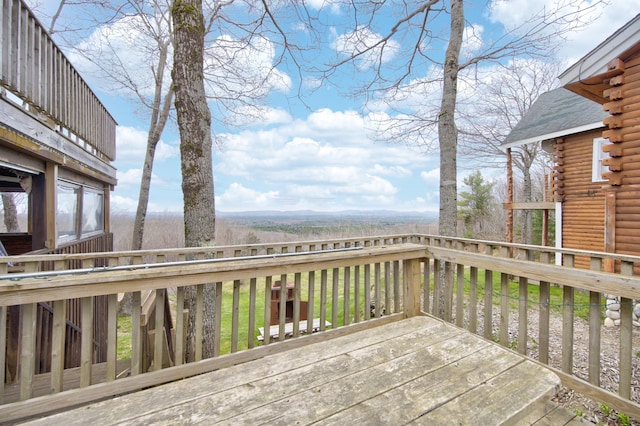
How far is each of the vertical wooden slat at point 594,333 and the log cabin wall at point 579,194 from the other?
678 centimetres

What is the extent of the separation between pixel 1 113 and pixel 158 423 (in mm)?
2636

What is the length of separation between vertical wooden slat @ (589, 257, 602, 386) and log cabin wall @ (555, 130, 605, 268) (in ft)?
22.3

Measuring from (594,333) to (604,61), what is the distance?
4.51m

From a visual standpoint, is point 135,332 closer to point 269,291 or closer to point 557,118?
point 269,291

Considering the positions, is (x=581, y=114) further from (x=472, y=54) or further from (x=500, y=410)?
(x=500, y=410)

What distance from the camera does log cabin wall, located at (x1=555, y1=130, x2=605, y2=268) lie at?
702 centimetres

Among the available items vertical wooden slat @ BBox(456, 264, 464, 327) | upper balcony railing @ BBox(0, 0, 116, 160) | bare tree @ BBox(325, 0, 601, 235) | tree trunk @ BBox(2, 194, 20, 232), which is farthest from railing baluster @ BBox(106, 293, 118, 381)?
tree trunk @ BBox(2, 194, 20, 232)

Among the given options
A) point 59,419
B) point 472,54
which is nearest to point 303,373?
point 59,419

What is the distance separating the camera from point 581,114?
24.8 ft

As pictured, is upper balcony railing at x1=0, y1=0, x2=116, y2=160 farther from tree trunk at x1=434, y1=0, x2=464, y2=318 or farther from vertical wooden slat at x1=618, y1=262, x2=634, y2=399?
tree trunk at x1=434, y1=0, x2=464, y2=318

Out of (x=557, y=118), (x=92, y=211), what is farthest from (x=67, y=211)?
(x=557, y=118)

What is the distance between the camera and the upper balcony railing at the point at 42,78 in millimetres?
2371

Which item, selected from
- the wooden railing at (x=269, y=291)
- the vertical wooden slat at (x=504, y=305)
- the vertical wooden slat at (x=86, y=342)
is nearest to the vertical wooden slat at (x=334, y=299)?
the wooden railing at (x=269, y=291)

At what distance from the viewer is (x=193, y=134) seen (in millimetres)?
3033
